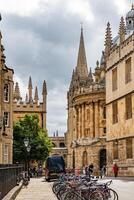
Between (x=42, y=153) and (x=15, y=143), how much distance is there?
13.5 feet

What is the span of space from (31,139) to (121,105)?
99.8 feet

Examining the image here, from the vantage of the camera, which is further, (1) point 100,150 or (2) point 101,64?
(2) point 101,64

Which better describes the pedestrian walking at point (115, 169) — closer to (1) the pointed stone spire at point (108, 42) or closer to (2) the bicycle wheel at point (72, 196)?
(1) the pointed stone spire at point (108, 42)

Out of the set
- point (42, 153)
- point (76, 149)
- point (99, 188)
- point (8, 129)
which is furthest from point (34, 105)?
point (99, 188)

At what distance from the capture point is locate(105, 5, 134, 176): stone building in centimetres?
3941

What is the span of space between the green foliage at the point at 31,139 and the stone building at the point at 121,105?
25.3m

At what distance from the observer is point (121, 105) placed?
41469 millimetres

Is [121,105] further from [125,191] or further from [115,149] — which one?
[125,191]

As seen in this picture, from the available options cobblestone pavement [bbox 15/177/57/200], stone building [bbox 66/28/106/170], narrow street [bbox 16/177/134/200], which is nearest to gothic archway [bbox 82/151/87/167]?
stone building [bbox 66/28/106/170]

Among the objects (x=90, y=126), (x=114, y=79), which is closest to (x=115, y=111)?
(x=114, y=79)

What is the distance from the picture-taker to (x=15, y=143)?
68.6 meters

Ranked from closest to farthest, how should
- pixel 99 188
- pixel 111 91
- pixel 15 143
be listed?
pixel 99 188 < pixel 111 91 < pixel 15 143

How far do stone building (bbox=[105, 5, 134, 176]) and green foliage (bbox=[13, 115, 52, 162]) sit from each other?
25304mm

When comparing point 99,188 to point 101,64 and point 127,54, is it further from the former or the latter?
point 101,64
